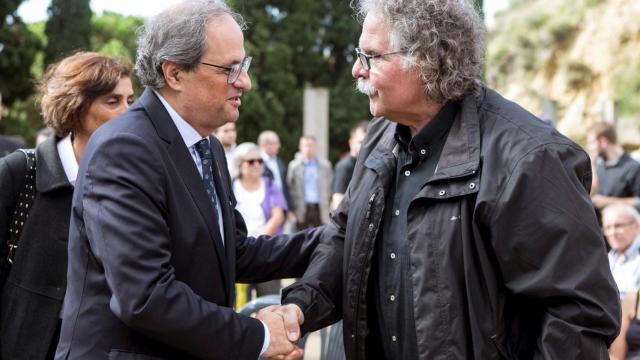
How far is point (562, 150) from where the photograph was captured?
230cm

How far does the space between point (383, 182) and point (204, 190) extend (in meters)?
0.63

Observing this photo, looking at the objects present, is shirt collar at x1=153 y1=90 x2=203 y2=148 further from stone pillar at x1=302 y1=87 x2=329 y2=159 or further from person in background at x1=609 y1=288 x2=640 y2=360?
stone pillar at x1=302 y1=87 x2=329 y2=159

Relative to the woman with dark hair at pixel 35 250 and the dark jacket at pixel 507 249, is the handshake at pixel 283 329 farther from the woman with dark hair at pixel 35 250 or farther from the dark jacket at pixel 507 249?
the woman with dark hair at pixel 35 250

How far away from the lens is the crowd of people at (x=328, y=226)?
2.24 metres

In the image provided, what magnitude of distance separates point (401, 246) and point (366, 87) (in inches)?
23.7

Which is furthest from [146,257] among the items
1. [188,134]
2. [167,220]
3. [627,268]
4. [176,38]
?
[627,268]

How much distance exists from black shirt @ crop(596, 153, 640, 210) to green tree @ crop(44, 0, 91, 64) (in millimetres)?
15907

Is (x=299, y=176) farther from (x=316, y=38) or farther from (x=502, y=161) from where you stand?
(x=316, y=38)

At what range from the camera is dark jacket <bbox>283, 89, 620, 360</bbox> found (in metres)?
2.21

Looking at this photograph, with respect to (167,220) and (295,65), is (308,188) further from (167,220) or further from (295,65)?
(295,65)

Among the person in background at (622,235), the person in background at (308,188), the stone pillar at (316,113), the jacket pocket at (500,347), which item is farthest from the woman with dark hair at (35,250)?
the stone pillar at (316,113)

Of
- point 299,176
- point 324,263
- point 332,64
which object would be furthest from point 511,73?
point 324,263

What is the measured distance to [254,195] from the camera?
24.6 ft

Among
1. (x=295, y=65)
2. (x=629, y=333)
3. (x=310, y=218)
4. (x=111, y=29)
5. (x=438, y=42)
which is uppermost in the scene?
(x=111, y=29)
